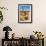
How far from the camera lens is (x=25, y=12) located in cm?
450

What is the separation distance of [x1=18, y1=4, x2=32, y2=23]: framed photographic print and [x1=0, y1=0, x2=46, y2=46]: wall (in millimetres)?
89

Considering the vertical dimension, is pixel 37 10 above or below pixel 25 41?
above

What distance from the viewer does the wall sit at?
177 inches

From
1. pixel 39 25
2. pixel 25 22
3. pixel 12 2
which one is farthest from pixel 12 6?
pixel 39 25

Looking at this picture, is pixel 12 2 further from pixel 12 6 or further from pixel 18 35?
pixel 18 35

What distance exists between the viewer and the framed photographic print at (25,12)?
4480mm

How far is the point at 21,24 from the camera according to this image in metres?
4.51

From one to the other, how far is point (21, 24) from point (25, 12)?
371 millimetres

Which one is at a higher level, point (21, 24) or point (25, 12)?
point (25, 12)

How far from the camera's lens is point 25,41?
427 cm

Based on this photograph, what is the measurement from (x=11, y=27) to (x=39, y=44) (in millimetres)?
957

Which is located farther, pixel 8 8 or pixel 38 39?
pixel 8 8

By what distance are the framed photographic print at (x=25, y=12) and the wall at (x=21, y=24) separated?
89 mm

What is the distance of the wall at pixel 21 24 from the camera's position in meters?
4.48
